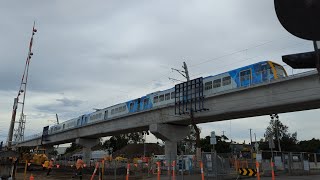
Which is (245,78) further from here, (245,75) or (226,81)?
(226,81)

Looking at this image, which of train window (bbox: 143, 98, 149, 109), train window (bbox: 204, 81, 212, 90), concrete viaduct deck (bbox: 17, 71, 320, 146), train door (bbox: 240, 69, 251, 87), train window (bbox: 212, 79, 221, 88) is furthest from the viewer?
train window (bbox: 143, 98, 149, 109)

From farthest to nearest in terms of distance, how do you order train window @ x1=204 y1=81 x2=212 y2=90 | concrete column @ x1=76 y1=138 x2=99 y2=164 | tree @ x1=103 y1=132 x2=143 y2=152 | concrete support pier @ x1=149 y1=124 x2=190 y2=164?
tree @ x1=103 y1=132 x2=143 y2=152 → concrete column @ x1=76 y1=138 x2=99 y2=164 → concrete support pier @ x1=149 y1=124 x2=190 y2=164 → train window @ x1=204 y1=81 x2=212 y2=90

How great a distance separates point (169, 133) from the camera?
4531cm

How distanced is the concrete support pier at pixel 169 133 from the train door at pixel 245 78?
13.7 m

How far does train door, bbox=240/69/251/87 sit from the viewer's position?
33.8m

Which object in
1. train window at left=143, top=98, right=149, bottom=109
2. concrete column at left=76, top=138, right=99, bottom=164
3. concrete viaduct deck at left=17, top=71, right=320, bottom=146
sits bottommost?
concrete column at left=76, top=138, right=99, bottom=164

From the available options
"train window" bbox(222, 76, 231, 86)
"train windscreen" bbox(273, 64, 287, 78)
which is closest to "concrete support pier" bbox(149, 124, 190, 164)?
"train window" bbox(222, 76, 231, 86)

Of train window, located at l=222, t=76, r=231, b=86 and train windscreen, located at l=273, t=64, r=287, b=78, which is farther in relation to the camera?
train window, located at l=222, t=76, r=231, b=86

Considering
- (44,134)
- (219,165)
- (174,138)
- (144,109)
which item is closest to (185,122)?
(174,138)

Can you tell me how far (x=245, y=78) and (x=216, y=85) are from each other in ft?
15.0

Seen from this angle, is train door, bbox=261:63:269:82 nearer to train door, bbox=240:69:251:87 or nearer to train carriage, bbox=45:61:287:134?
train carriage, bbox=45:61:287:134

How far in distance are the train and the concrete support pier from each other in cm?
257

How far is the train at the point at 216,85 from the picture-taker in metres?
→ 32.2

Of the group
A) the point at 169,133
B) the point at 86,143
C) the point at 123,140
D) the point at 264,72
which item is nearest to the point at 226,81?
the point at 264,72
